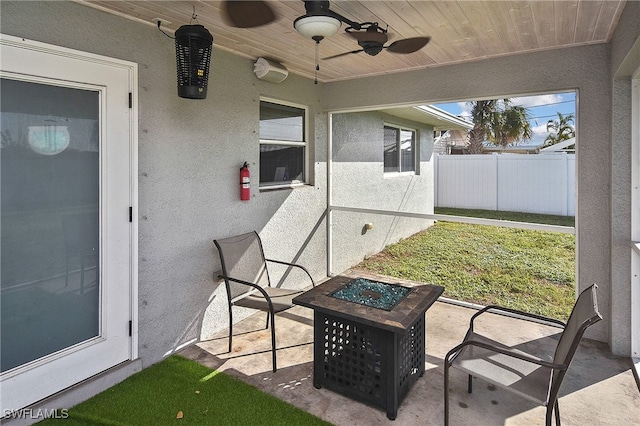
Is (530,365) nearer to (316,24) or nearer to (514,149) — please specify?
(316,24)

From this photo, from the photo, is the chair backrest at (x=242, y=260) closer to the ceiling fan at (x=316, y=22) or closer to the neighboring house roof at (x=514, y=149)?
the ceiling fan at (x=316, y=22)

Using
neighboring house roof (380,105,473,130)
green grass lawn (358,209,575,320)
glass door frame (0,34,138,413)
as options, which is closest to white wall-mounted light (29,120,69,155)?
glass door frame (0,34,138,413)

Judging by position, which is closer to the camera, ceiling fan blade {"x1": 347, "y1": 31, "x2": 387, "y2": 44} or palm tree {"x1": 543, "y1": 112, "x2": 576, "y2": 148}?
ceiling fan blade {"x1": 347, "y1": 31, "x2": 387, "y2": 44}

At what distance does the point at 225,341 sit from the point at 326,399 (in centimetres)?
141

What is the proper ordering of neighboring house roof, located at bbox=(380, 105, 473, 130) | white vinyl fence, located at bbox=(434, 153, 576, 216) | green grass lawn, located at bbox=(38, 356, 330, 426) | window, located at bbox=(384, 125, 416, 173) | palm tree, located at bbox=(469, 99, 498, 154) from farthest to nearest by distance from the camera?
window, located at bbox=(384, 125, 416, 173)
neighboring house roof, located at bbox=(380, 105, 473, 130)
palm tree, located at bbox=(469, 99, 498, 154)
white vinyl fence, located at bbox=(434, 153, 576, 216)
green grass lawn, located at bbox=(38, 356, 330, 426)

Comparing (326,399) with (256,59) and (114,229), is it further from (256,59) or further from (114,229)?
(256,59)

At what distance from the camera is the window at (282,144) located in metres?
4.53

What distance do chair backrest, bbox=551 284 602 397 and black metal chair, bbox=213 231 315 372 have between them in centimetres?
207

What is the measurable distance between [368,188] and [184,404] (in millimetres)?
4683

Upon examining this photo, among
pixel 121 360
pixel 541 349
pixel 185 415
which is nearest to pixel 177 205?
pixel 121 360

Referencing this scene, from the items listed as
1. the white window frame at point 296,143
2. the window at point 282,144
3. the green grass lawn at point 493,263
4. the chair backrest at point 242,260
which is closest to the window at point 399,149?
the green grass lawn at point 493,263

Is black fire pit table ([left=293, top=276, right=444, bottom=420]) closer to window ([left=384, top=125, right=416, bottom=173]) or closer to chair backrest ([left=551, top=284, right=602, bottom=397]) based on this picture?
chair backrest ([left=551, top=284, right=602, bottom=397])

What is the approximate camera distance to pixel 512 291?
5.38 m

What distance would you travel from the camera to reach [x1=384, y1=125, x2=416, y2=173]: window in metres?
7.08
